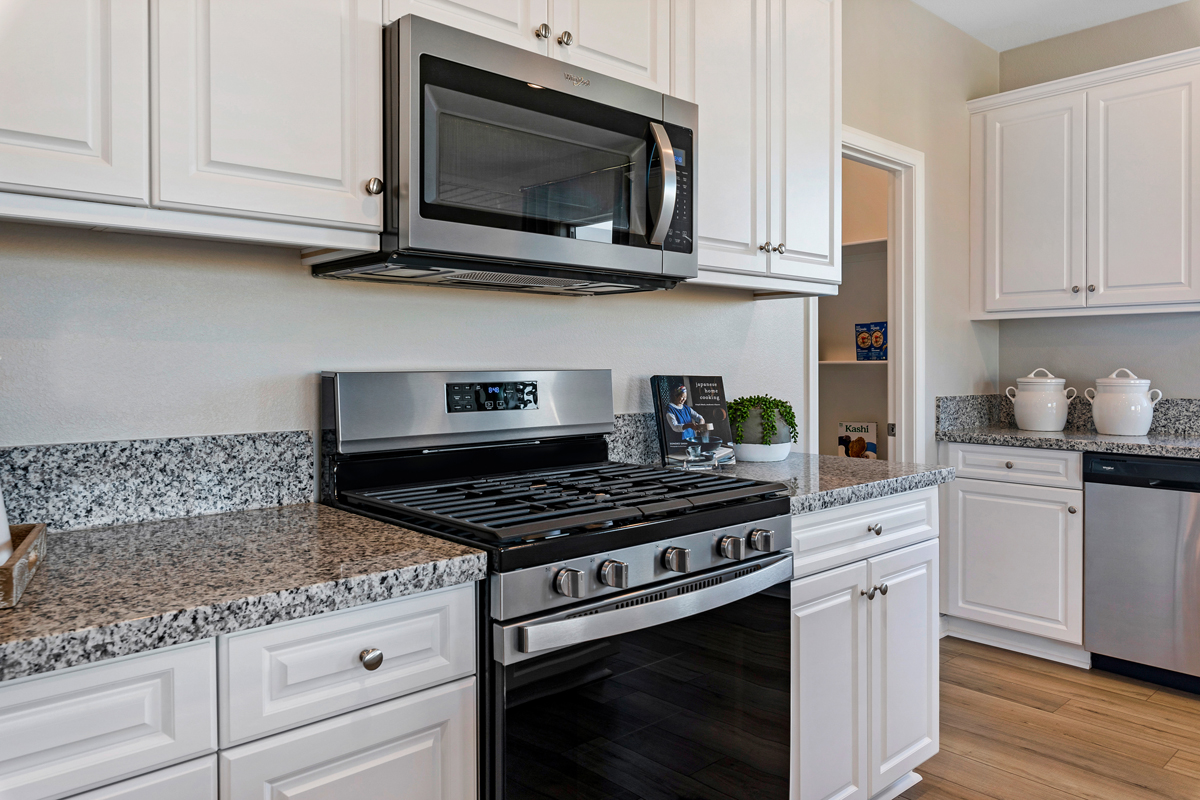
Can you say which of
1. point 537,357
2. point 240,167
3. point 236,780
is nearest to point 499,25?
point 240,167

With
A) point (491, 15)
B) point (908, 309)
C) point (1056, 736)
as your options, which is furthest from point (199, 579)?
point (908, 309)

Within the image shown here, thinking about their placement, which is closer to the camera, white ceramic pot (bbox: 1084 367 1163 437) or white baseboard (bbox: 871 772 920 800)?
white baseboard (bbox: 871 772 920 800)

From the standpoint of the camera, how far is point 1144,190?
10.1 ft

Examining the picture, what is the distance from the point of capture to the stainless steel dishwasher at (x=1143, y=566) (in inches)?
108

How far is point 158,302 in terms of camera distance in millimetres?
1415

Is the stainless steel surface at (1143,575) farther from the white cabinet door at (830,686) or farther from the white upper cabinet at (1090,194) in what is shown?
the white cabinet door at (830,686)

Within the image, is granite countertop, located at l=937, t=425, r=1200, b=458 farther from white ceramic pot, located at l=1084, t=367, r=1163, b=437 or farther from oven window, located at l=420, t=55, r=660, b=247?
oven window, located at l=420, t=55, r=660, b=247

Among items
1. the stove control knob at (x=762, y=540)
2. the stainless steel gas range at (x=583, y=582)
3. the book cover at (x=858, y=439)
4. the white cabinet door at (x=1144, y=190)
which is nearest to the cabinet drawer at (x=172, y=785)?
the stainless steel gas range at (x=583, y=582)

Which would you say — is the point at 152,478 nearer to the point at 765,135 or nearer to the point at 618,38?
the point at 618,38

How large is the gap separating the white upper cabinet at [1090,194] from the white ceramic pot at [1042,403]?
0.29m

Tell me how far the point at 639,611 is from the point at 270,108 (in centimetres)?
101

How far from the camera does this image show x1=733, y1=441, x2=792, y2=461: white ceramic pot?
228 cm

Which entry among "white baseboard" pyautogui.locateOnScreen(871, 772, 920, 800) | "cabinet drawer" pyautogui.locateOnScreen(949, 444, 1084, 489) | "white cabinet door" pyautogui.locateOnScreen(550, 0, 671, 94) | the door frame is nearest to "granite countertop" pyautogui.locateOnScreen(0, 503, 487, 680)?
"white cabinet door" pyautogui.locateOnScreen(550, 0, 671, 94)

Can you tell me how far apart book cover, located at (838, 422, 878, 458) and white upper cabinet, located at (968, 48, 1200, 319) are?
756mm
